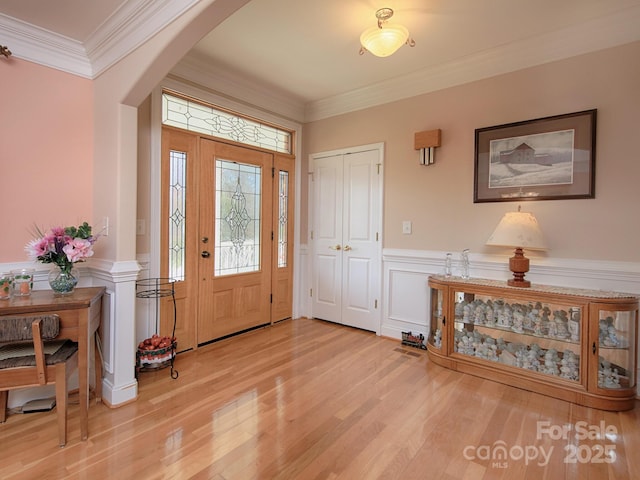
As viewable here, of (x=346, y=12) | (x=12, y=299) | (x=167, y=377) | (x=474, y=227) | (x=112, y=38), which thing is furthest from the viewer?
(x=474, y=227)

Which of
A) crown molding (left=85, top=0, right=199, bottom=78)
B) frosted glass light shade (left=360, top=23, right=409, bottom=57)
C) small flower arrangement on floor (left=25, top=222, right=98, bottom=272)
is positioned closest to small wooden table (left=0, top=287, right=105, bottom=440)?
small flower arrangement on floor (left=25, top=222, right=98, bottom=272)

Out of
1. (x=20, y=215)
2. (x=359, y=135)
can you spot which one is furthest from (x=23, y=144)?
(x=359, y=135)

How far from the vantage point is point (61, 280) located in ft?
6.79

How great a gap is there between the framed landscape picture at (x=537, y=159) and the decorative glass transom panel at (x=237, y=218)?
231 cm

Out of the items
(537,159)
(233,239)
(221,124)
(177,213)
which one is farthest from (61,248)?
(537,159)

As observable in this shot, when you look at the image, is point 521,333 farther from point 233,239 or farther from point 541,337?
point 233,239

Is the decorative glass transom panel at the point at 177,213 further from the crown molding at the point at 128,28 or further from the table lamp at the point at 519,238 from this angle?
the table lamp at the point at 519,238

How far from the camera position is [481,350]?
108 inches

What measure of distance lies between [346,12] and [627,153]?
230 centimetres

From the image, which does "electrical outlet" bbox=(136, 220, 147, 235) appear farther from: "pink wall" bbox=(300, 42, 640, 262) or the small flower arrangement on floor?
"pink wall" bbox=(300, 42, 640, 262)

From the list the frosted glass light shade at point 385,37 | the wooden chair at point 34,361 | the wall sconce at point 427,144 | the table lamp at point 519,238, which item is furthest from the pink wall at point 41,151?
the table lamp at point 519,238

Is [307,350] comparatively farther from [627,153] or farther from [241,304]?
[627,153]

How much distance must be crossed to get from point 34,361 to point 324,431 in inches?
65.4

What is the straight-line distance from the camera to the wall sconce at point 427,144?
10.6ft
